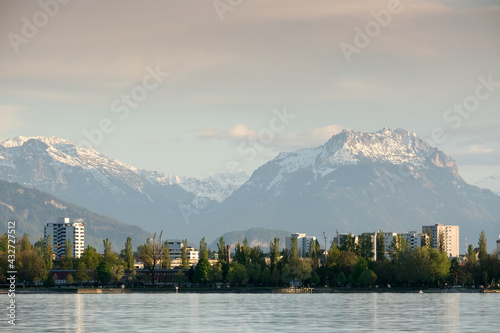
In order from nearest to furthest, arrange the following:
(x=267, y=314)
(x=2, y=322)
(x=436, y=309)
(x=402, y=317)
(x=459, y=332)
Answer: (x=459, y=332), (x=2, y=322), (x=402, y=317), (x=267, y=314), (x=436, y=309)

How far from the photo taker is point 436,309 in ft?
497

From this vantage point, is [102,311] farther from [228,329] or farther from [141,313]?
[228,329]

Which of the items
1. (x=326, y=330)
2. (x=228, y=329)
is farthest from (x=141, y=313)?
(x=326, y=330)

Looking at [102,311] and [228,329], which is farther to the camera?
[102,311]

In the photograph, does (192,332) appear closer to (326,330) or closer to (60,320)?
(326,330)

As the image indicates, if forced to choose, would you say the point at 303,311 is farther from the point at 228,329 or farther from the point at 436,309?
the point at 228,329

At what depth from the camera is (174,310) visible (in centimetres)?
15400

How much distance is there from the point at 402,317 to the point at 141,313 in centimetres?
4137

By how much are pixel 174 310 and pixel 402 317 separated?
4287 cm

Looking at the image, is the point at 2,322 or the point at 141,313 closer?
the point at 2,322

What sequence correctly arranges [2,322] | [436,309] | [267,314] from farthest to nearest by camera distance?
1. [436,309]
2. [267,314]
3. [2,322]

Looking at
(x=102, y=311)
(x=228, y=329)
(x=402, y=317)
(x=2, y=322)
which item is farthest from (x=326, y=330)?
(x=102, y=311)

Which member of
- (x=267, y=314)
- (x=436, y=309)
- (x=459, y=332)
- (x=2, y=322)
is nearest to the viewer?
(x=459, y=332)

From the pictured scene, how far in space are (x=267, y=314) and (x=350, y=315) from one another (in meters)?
13.5
